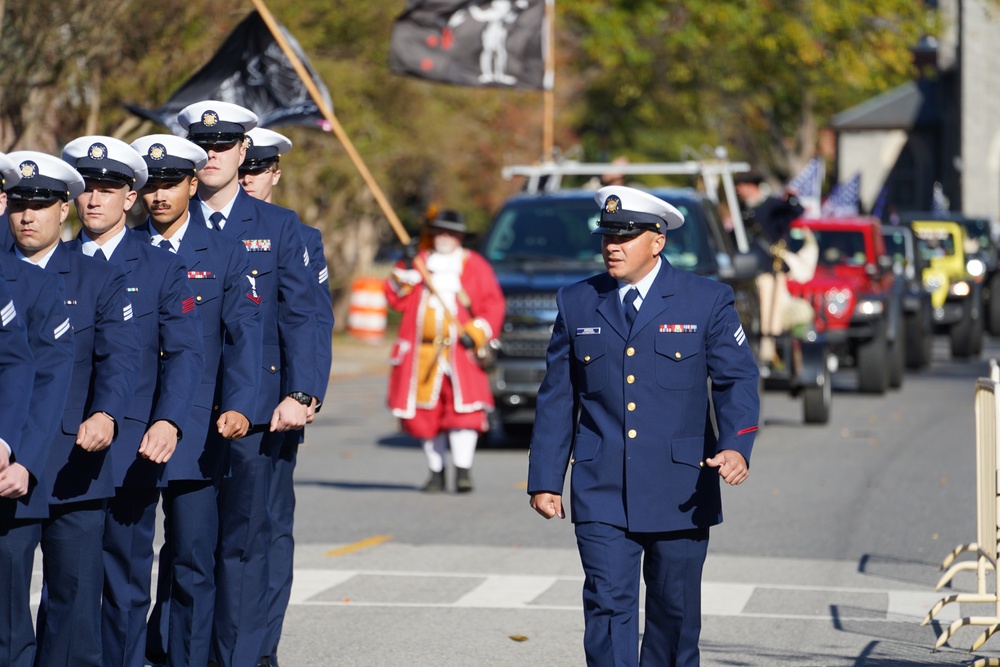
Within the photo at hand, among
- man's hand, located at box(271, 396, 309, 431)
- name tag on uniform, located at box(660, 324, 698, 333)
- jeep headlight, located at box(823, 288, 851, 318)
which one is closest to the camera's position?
name tag on uniform, located at box(660, 324, 698, 333)

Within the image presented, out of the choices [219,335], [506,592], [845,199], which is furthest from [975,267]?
[219,335]

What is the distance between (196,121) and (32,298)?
167cm

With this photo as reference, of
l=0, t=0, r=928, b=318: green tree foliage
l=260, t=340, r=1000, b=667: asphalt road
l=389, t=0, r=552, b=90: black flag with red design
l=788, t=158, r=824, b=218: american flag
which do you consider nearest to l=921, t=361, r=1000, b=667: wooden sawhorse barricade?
l=260, t=340, r=1000, b=667: asphalt road

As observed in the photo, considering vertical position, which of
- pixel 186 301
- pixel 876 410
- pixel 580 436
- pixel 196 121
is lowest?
pixel 876 410

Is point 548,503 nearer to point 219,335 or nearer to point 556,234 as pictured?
point 219,335

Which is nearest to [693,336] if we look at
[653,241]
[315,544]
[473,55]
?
[653,241]

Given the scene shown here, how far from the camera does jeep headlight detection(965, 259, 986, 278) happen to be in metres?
29.5

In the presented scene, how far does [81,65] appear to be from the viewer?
59.6 feet

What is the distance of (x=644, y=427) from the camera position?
576 cm

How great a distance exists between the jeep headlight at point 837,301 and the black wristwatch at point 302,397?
15.0m

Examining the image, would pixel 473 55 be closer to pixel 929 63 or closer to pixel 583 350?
pixel 583 350

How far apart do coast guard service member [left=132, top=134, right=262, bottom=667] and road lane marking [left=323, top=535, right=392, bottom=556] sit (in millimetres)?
3541

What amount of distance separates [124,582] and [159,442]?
1.98 ft

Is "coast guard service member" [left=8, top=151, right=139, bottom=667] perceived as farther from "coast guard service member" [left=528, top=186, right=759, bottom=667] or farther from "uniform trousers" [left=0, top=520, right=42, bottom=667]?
→ "coast guard service member" [left=528, top=186, right=759, bottom=667]
